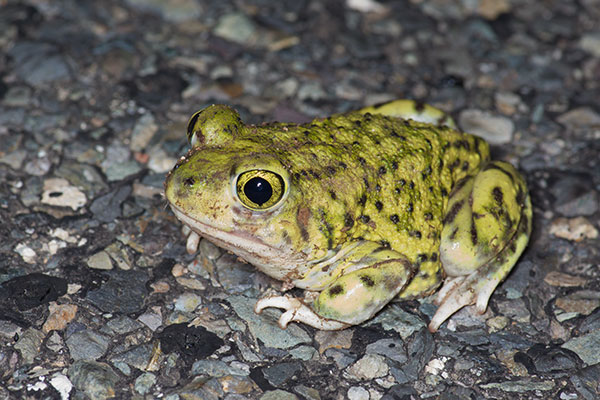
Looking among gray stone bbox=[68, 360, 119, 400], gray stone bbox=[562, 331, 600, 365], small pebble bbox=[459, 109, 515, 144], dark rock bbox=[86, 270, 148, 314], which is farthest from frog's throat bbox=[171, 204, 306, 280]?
small pebble bbox=[459, 109, 515, 144]

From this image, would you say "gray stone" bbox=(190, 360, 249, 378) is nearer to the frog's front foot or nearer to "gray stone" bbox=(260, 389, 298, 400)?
"gray stone" bbox=(260, 389, 298, 400)

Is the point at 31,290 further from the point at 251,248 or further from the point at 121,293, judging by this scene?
the point at 251,248

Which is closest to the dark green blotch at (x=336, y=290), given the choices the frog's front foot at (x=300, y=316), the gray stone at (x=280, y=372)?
the frog's front foot at (x=300, y=316)

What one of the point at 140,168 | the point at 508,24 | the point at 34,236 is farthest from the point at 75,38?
the point at 508,24

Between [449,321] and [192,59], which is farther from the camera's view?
[192,59]

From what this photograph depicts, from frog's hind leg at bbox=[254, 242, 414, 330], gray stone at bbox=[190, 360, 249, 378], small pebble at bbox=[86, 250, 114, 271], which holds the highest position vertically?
frog's hind leg at bbox=[254, 242, 414, 330]

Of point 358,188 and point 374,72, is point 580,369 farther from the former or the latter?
point 374,72

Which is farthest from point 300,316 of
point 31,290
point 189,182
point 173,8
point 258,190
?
point 173,8
